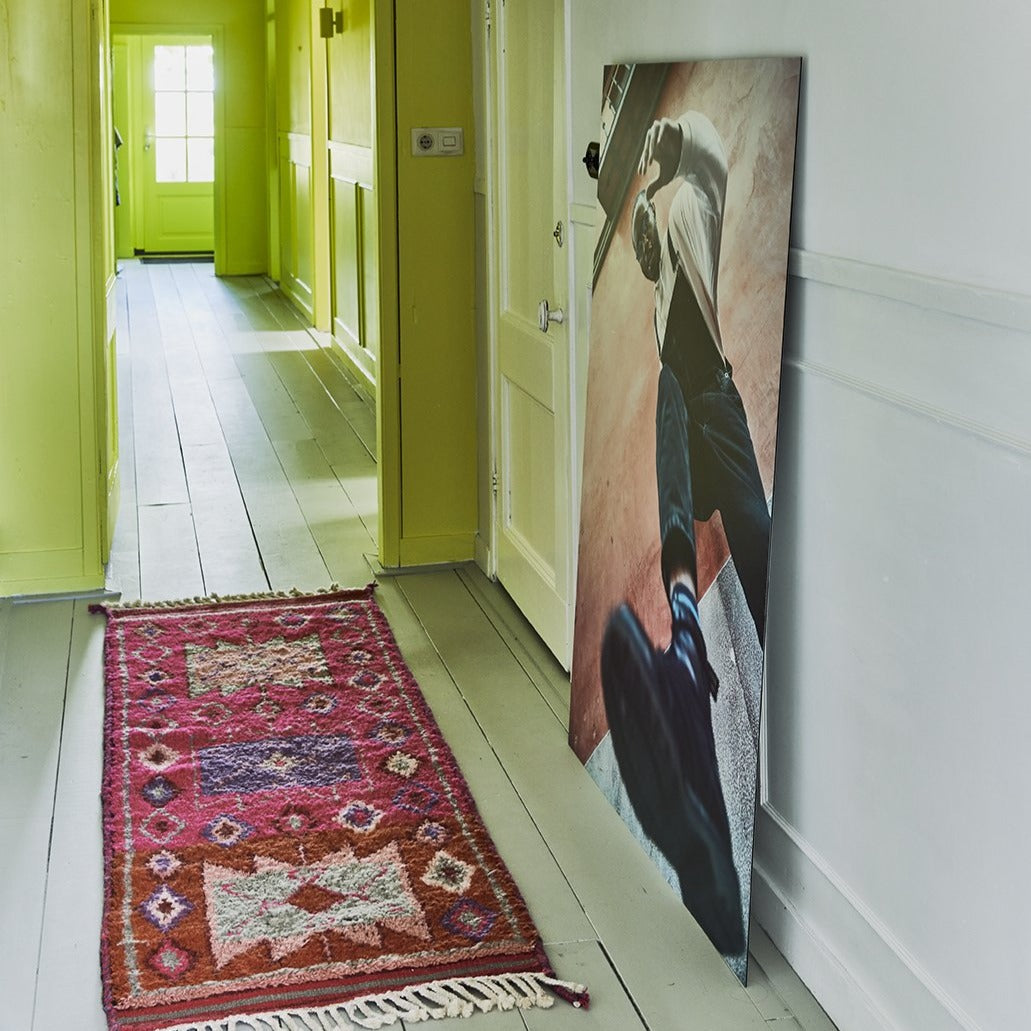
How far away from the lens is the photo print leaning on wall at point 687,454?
96.2 inches

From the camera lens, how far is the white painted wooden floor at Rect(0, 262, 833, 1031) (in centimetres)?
254

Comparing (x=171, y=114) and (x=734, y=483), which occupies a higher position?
(x=171, y=114)

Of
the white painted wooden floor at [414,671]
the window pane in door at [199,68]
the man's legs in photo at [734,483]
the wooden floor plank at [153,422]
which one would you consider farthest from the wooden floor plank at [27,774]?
the window pane in door at [199,68]

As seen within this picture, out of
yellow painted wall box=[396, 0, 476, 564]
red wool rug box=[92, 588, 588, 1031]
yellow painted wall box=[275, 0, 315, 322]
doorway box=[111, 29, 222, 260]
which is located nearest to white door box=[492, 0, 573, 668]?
yellow painted wall box=[396, 0, 476, 564]

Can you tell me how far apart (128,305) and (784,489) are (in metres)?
10.4

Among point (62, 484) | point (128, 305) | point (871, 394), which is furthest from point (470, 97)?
point (128, 305)

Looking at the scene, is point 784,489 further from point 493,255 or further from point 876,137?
point 493,255

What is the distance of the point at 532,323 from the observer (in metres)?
4.09

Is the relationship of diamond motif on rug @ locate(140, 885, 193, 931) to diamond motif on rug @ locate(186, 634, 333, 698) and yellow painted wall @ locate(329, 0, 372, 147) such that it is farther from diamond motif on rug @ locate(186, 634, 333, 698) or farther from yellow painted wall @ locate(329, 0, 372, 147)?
yellow painted wall @ locate(329, 0, 372, 147)

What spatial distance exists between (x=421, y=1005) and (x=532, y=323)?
214 centimetres

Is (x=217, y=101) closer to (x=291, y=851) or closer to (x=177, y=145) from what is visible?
(x=177, y=145)

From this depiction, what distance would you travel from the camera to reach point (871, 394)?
84.3 inches

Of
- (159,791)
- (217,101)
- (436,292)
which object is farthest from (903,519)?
(217,101)

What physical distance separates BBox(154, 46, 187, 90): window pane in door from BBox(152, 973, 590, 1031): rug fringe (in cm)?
1501
